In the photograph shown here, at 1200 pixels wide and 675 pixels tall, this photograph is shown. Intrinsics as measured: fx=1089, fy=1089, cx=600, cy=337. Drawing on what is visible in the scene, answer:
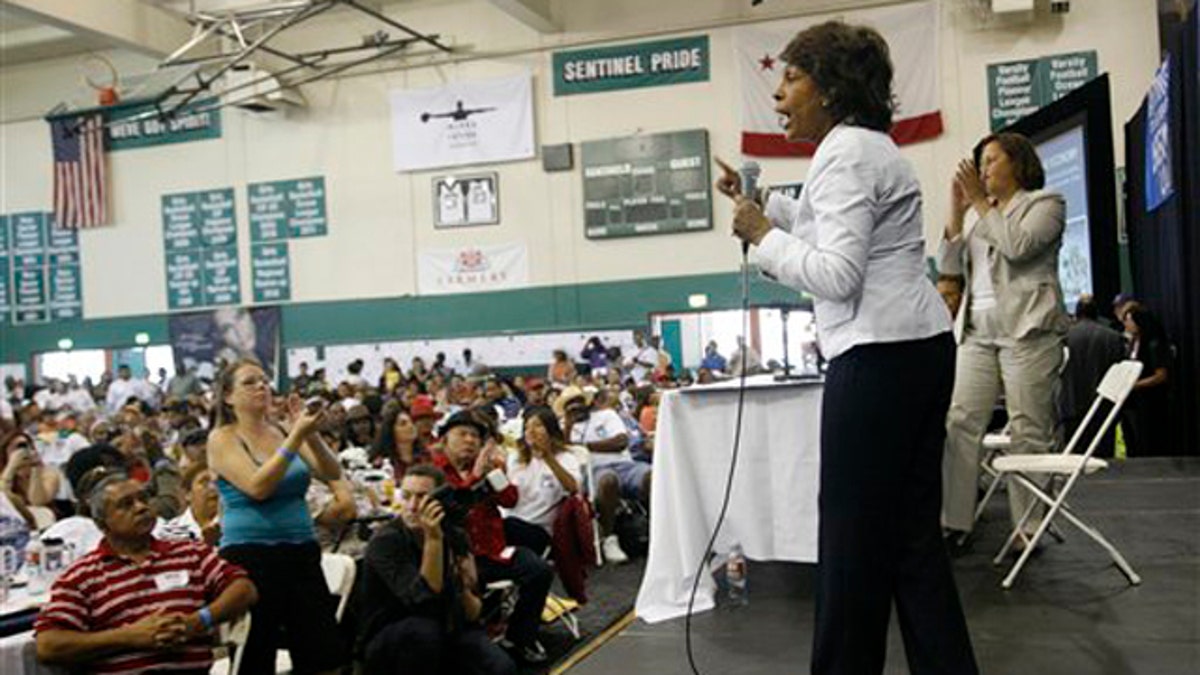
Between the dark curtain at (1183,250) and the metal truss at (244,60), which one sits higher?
the metal truss at (244,60)

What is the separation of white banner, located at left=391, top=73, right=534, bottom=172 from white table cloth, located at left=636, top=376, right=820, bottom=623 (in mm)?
12925

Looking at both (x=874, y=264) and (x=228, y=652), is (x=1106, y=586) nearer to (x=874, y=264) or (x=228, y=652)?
(x=874, y=264)

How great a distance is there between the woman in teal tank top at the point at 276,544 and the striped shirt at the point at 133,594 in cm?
32

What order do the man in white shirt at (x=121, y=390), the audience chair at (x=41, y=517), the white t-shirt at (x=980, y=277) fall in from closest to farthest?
the white t-shirt at (x=980, y=277), the audience chair at (x=41, y=517), the man in white shirt at (x=121, y=390)

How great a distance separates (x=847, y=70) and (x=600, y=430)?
6128mm

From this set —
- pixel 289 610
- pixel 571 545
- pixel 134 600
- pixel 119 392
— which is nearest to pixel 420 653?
pixel 289 610

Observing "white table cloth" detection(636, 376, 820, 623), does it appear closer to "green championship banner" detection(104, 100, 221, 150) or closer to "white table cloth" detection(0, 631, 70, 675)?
"white table cloth" detection(0, 631, 70, 675)

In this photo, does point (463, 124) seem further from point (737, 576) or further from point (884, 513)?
point (884, 513)

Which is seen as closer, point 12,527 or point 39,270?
point 12,527

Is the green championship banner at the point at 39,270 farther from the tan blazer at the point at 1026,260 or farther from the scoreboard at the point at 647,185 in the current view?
the tan blazer at the point at 1026,260

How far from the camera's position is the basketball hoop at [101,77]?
17875 mm

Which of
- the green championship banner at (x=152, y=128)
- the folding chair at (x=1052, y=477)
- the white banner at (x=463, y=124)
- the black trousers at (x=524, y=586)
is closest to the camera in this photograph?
the folding chair at (x=1052, y=477)

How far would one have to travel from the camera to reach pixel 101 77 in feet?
61.4

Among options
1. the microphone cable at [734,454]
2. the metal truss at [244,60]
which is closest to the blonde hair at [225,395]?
the microphone cable at [734,454]
